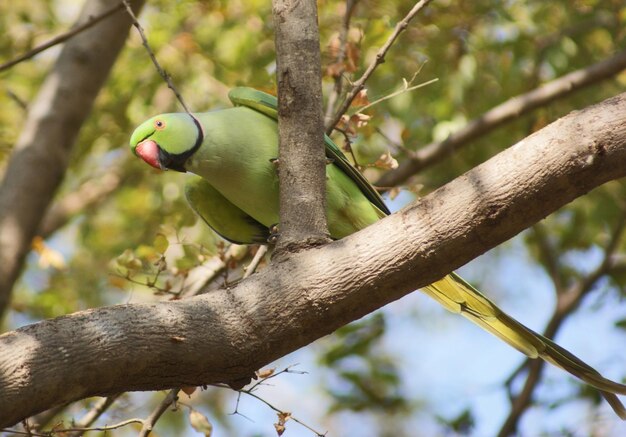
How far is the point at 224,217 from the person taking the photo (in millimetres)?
3355

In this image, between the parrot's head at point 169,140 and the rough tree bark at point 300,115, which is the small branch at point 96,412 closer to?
the parrot's head at point 169,140

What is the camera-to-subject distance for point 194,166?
303 centimetres

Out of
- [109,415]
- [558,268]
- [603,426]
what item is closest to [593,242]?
[558,268]

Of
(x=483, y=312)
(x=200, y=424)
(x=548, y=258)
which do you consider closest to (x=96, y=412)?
(x=200, y=424)

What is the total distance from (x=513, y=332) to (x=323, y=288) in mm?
903

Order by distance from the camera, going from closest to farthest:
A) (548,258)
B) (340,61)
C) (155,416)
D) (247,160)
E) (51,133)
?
(155,416) < (247,160) < (340,61) < (51,133) < (548,258)

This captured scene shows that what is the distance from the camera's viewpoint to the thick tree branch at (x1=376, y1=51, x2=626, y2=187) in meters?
3.89

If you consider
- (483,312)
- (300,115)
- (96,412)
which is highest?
(300,115)

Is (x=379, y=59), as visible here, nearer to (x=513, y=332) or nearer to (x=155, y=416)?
(x=513, y=332)

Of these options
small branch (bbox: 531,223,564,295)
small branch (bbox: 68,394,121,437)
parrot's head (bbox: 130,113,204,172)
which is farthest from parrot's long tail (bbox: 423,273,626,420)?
small branch (bbox: 531,223,564,295)

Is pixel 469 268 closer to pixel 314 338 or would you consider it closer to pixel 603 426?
pixel 603 426

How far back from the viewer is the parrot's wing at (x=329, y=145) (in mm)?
3029

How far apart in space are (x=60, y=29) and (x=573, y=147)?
3.57 metres

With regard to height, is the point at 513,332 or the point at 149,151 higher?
the point at 149,151
